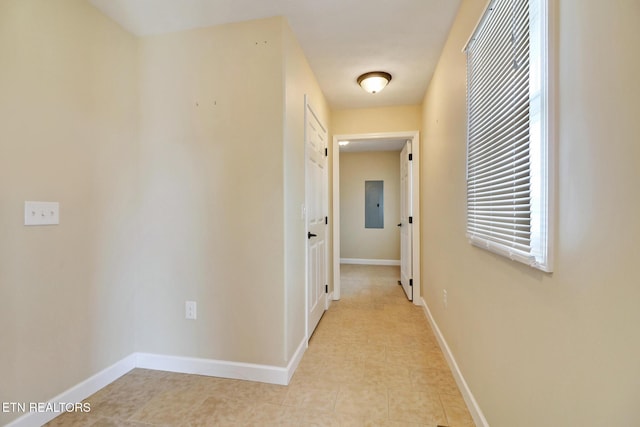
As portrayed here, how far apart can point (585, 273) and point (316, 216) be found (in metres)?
2.14

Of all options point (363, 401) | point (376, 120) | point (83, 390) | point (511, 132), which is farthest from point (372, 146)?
point (83, 390)

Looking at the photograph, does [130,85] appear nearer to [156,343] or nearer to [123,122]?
[123,122]

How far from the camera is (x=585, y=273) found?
0.73 meters

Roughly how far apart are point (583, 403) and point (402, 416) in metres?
1.05

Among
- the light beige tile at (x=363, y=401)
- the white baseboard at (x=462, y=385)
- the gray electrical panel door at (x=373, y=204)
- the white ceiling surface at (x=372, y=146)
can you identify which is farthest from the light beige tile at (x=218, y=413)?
the gray electrical panel door at (x=373, y=204)

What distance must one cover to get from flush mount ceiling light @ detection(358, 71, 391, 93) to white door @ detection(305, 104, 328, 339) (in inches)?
22.8

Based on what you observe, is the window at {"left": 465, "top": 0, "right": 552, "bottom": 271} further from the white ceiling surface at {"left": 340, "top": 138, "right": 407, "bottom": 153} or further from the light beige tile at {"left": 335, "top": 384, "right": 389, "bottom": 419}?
the white ceiling surface at {"left": 340, "top": 138, "right": 407, "bottom": 153}

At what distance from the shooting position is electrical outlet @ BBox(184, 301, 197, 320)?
200 cm

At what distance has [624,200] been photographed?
621 mm

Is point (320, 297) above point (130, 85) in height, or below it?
below

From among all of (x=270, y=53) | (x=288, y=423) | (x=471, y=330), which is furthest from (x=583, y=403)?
(x=270, y=53)

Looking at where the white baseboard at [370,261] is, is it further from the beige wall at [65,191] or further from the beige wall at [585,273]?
the beige wall at [585,273]

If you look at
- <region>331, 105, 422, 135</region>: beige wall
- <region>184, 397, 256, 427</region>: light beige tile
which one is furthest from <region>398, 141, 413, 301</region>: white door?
<region>184, 397, 256, 427</region>: light beige tile

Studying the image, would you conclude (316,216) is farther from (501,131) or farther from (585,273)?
(585,273)
